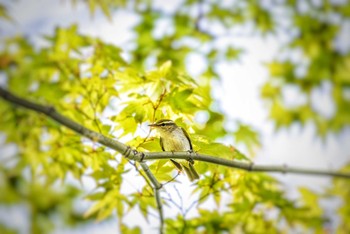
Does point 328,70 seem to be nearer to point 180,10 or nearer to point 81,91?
point 180,10

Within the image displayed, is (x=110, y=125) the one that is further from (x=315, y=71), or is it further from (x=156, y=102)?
(x=315, y=71)

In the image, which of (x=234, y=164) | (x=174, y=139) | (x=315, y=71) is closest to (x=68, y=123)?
(x=174, y=139)

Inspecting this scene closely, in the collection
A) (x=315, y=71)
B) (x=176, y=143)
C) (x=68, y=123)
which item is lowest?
(x=68, y=123)

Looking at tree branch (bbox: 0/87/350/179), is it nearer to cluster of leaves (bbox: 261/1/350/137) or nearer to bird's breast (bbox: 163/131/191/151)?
bird's breast (bbox: 163/131/191/151)

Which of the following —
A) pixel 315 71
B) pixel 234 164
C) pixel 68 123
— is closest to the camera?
pixel 68 123

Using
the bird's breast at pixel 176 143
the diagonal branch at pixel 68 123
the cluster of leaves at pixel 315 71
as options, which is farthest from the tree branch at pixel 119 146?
the cluster of leaves at pixel 315 71

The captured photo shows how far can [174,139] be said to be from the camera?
0.82 metres

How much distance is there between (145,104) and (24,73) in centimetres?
119

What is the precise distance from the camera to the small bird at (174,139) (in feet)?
2.63

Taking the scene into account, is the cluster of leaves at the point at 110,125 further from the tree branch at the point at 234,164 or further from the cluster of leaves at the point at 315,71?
the cluster of leaves at the point at 315,71

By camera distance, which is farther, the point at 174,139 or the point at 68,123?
the point at 174,139

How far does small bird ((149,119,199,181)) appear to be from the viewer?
802 millimetres

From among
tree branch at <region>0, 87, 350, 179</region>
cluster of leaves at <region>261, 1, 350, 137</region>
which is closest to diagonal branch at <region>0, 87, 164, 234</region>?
tree branch at <region>0, 87, 350, 179</region>

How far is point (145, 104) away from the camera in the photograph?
84cm
